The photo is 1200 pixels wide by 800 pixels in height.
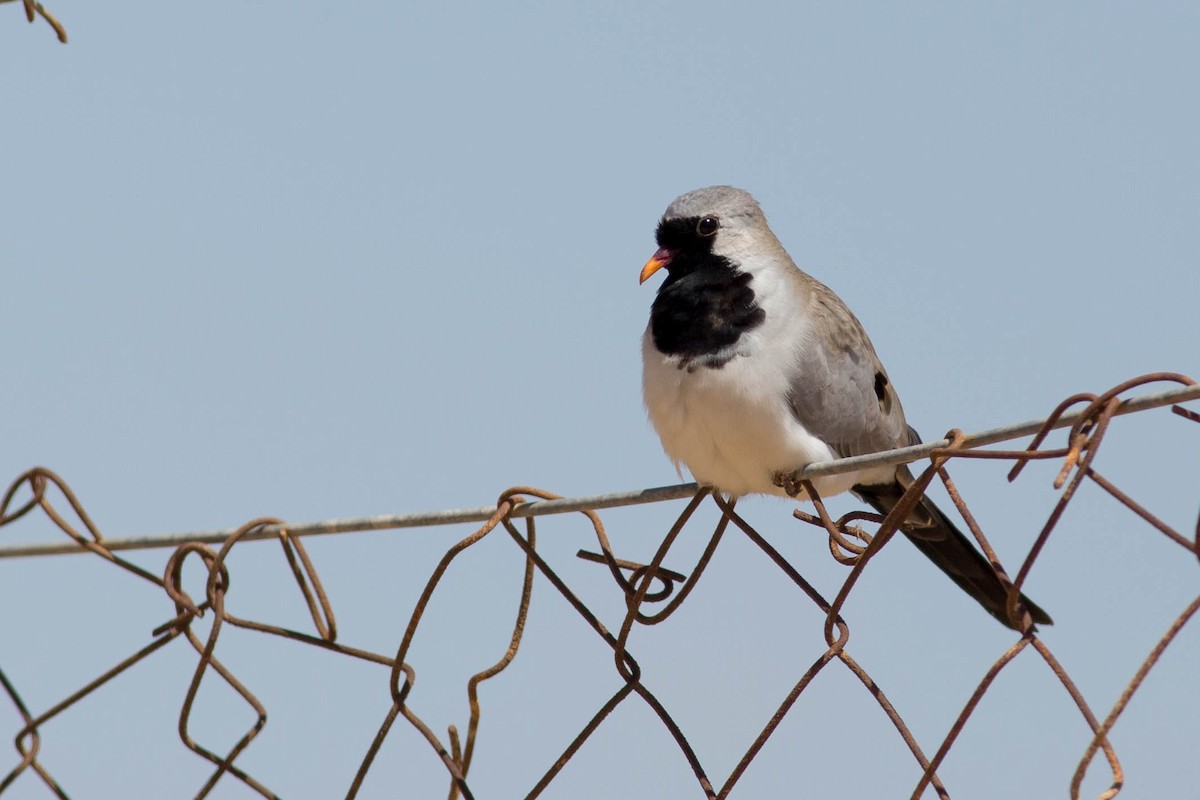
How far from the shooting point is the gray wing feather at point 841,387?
430 centimetres

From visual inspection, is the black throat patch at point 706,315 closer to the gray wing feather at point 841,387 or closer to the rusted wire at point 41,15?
the gray wing feather at point 841,387

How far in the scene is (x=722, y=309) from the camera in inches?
171

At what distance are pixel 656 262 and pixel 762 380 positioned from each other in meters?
0.76

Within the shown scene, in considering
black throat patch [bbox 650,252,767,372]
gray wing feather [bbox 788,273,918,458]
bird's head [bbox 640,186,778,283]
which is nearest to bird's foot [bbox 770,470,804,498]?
gray wing feather [bbox 788,273,918,458]

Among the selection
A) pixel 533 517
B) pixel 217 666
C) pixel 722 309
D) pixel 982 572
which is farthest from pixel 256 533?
pixel 982 572

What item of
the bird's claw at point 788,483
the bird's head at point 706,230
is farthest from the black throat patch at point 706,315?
the bird's claw at point 788,483

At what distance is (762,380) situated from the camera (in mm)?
4168

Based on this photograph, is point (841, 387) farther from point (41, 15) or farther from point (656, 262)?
point (41, 15)

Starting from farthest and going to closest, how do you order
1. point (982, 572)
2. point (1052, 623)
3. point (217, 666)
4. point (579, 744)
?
point (982, 572), point (1052, 623), point (217, 666), point (579, 744)

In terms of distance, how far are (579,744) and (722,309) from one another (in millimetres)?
1841

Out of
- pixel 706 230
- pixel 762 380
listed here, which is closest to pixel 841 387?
pixel 762 380

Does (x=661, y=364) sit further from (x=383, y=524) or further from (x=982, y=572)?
(x=383, y=524)

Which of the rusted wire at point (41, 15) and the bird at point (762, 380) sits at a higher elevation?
the rusted wire at point (41, 15)

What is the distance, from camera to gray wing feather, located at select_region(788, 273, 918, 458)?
430cm
